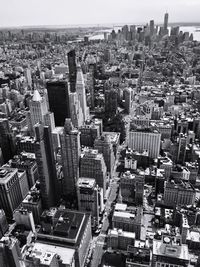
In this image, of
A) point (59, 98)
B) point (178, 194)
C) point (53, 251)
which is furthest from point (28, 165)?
point (178, 194)

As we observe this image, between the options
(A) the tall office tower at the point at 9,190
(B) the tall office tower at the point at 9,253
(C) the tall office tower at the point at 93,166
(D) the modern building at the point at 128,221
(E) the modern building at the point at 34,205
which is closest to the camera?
(B) the tall office tower at the point at 9,253

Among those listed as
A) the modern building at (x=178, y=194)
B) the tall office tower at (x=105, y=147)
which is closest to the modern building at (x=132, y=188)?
the modern building at (x=178, y=194)

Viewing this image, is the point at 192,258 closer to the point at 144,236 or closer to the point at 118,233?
the point at 144,236

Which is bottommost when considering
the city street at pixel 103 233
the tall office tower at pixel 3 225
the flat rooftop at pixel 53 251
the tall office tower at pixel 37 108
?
the city street at pixel 103 233

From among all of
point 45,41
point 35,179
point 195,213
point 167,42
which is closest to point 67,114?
point 35,179

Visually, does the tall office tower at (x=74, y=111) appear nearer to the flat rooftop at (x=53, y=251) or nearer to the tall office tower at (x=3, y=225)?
the tall office tower at (x=3, y=225)

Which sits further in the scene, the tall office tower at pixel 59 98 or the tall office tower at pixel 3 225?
the tall office tower at pixel 59 98
